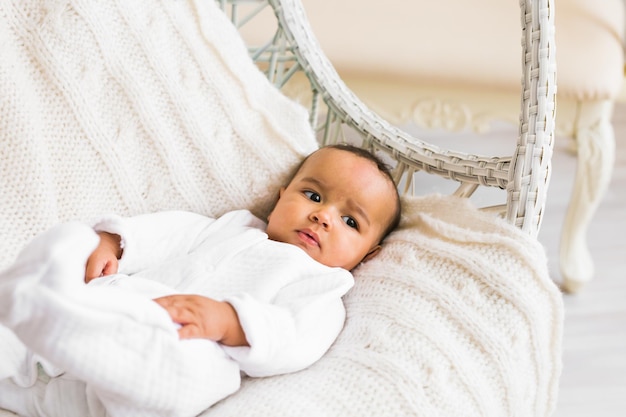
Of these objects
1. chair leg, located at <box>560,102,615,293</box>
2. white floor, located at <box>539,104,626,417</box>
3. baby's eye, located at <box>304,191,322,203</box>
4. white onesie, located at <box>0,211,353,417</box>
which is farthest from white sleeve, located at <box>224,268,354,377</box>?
chair leg, located at <box>560,102,615,293</box>

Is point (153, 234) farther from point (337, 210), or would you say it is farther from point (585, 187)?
point (585, 187)

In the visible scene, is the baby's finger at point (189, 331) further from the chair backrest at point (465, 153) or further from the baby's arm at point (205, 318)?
the chair backrest at point (465, 153)

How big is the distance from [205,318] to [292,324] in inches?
4.9

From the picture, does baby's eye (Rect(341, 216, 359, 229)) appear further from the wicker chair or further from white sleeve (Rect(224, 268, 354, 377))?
the wicker chair

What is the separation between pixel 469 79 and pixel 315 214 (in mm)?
867

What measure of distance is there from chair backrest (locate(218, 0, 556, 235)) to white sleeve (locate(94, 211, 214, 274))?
0.34 m

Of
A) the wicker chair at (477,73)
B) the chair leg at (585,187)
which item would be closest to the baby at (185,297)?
the wicker chair at (477,73)

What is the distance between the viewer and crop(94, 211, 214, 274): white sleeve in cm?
102

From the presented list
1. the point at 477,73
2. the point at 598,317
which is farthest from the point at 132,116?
the point at 598,317

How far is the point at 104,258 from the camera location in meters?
0.99

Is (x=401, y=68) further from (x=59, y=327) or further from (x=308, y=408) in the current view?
(x=59, y=327)

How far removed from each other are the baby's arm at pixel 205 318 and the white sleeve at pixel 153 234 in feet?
0.67

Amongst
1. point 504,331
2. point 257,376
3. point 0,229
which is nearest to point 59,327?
point 257,376

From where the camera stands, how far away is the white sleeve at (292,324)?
0.86 m
